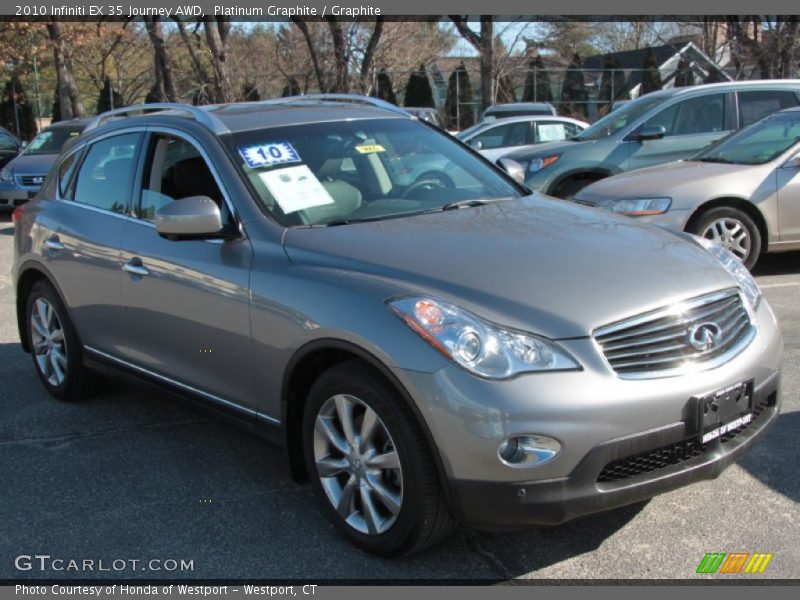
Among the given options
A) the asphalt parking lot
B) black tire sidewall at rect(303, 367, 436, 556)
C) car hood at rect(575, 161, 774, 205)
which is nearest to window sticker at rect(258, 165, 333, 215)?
black tire sidewall at rect(303, 367, 436, 556)

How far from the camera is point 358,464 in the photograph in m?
3.44

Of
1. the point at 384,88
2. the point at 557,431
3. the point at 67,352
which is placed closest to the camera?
the point at 557,431

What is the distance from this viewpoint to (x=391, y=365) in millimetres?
3154

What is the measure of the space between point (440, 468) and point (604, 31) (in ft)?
176

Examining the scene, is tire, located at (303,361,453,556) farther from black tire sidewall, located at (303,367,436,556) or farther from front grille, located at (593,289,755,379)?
front grille, located at (593,289,755,379)

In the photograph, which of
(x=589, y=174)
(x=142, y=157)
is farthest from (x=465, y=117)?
(x=142, y=157)

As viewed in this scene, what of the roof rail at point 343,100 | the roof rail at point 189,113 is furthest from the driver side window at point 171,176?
the roof rail at point 343,100

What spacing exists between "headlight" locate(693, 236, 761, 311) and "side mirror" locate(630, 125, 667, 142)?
6.48m

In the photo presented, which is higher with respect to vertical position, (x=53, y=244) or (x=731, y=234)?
(x=53, y=244)

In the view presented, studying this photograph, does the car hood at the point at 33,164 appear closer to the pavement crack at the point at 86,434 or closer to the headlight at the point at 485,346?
the pavement crack at the point at 86,434

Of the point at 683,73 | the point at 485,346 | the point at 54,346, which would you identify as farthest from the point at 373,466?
the point at 683,73

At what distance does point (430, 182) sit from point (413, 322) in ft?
5.15

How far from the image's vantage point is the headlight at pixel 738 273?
3742 millimetres

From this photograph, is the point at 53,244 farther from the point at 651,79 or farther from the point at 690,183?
the point at 651,79
